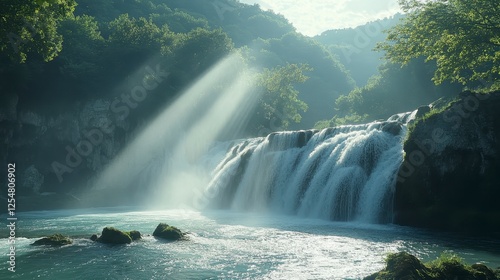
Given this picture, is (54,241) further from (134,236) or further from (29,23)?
(29,23)

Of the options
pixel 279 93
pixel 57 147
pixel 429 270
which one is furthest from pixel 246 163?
pixel 279 93

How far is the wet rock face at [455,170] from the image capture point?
66.9 ft

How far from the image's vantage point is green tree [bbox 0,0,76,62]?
22375 mm

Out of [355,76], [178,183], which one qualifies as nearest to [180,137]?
[178,183]

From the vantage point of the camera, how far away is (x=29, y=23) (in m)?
24.5

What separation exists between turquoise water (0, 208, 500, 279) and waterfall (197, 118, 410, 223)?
226 cm

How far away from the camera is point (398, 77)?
72.6 m

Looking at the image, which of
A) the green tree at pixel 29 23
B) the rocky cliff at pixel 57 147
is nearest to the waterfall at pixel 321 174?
the green tree at pixel 29 23

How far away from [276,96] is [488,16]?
47.5 metres

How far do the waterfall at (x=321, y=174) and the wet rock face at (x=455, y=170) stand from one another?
1307mm

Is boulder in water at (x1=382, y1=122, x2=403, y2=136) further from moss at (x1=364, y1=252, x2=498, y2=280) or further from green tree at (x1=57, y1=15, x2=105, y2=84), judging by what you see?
green tree at (x1=57, y1=15, x2=105, y2=84)

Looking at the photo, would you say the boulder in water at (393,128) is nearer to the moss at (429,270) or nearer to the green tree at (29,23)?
the moss at (429,270)

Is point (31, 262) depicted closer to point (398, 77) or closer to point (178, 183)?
point (178, 183)

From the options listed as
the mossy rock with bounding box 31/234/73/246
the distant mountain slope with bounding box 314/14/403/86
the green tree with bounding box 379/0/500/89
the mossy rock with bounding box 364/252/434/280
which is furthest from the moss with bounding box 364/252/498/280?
the distant mountain slope with bounding box 314/14/403/86
